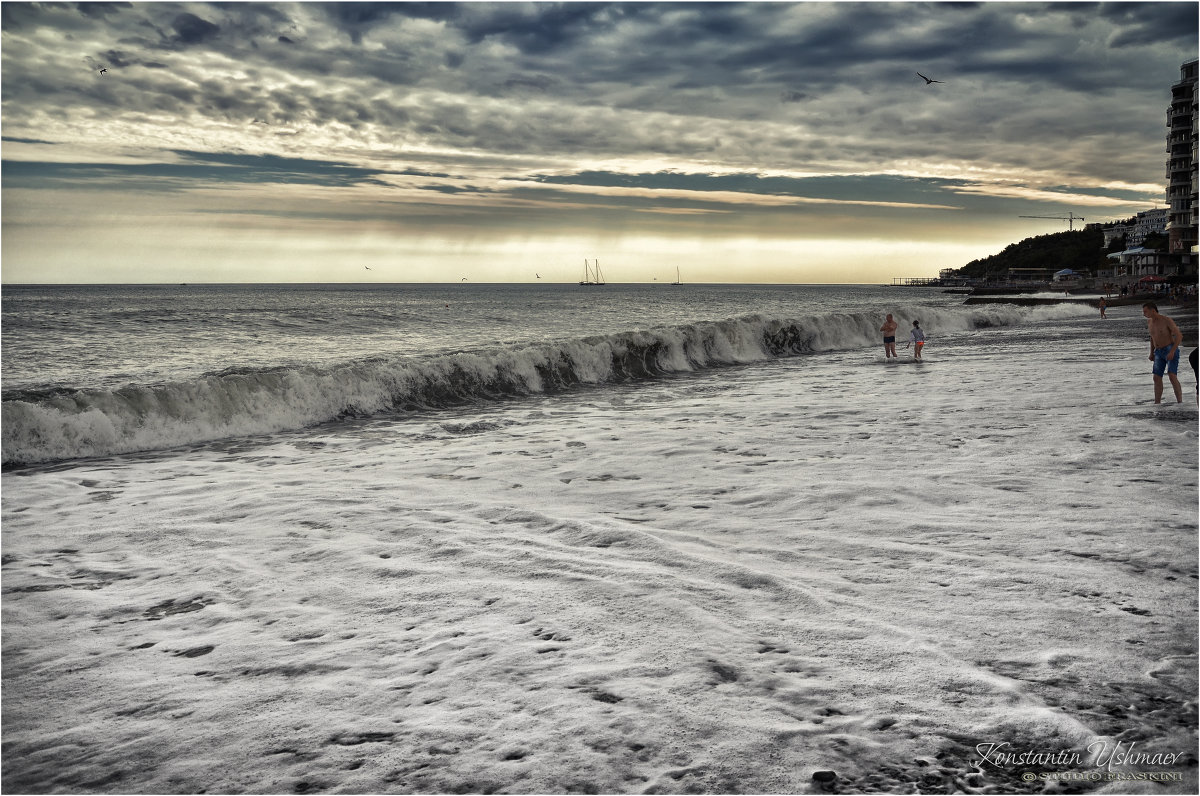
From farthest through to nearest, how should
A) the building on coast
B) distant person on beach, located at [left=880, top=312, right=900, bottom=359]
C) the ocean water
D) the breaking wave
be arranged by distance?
the building on coast → distant person on beach, located at [left=880, top=312, right=900, bottom=359] → the breaking wave → the ocean water

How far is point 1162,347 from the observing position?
42.2 feet

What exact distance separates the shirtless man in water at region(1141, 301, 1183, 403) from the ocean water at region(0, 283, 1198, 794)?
48 centimetres

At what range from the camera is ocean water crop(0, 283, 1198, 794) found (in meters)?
3.62

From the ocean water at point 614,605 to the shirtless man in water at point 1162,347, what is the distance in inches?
18.7

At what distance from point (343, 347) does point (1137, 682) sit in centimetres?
3432

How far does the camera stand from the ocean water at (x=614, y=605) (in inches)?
142

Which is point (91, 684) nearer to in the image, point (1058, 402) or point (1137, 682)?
point (1137, 682)
